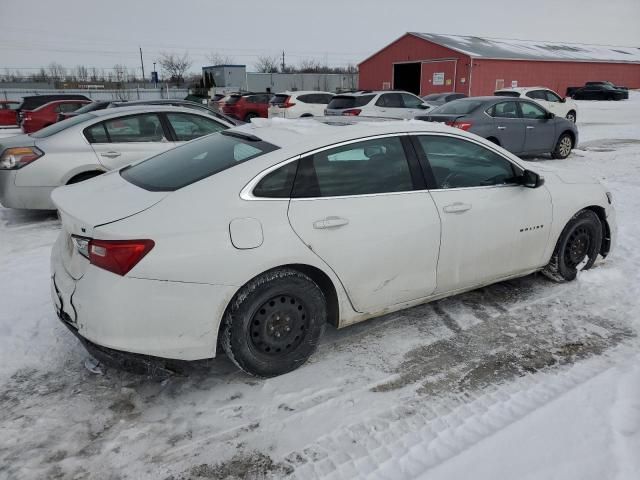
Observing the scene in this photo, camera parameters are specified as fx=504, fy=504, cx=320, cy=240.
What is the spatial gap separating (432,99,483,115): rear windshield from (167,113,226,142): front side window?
554 centimetres

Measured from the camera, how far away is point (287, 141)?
3291mm

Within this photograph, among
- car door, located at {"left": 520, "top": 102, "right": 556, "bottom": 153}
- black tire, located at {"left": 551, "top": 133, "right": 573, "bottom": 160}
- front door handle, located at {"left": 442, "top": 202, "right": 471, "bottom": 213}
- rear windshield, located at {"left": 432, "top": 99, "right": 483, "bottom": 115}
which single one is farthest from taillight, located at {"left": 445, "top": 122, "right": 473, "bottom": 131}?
front door handle, located at {"left": 442, "top": 202, "right": 471, "bottom": 213}

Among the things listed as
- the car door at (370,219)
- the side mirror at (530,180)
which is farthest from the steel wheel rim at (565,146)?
the car door at (370,219)

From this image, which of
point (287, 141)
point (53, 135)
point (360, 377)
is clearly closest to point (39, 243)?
point (53, 135)

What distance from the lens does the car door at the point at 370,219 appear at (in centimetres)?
309

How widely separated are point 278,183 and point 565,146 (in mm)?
11022

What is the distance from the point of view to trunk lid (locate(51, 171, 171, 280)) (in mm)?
2758

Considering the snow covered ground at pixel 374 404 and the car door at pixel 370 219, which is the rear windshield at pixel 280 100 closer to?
the snow covered ground at pixel 374 404

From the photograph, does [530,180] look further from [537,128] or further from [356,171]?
[537,128]

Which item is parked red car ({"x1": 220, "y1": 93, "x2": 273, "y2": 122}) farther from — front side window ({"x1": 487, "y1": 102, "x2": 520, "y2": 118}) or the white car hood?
the white car hood

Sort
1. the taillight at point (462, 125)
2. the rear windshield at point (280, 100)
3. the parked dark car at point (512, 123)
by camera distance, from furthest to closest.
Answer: the rear windshield at point (280, 100) → the parked dark car at point (512, 123) → the taillight at point (462, 125)

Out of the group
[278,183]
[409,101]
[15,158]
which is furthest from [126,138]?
[409,101]

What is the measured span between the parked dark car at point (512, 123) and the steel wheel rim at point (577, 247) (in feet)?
18.4

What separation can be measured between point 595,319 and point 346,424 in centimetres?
235
